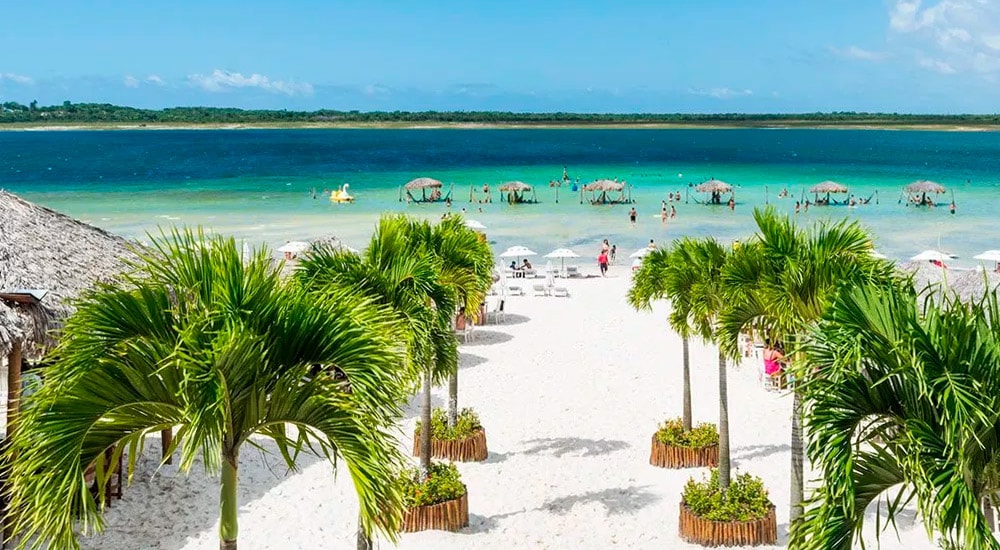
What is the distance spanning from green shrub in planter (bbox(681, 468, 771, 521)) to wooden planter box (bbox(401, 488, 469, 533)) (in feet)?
7.82

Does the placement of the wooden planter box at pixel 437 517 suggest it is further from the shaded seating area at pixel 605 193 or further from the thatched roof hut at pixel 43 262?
the shaded seating area at pixel 605 193

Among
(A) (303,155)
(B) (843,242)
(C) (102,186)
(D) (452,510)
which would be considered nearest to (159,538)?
(D) (452,510)

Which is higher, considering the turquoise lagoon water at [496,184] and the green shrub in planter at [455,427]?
the turquoise lagoon water at [496,184]

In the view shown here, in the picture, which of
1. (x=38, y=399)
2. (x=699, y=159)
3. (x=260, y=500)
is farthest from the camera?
(x=699, y=159)

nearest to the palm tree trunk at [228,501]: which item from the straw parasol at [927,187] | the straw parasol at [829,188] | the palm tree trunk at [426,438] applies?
the palm tree trunk at [426,438]

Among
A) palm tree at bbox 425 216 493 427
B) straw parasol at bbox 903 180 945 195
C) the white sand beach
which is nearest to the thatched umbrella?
the white sand beach

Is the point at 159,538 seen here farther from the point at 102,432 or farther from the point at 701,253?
the point at 701,253

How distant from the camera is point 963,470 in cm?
393

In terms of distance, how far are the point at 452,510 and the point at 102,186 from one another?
2450 inches

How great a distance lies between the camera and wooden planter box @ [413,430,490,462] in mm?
11750

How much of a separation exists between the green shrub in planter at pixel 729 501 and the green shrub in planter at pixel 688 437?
196 centimetres

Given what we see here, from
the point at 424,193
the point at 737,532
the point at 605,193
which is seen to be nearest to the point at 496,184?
the point at 424,193

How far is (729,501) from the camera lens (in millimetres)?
9336

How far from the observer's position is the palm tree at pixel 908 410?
3889 mm
